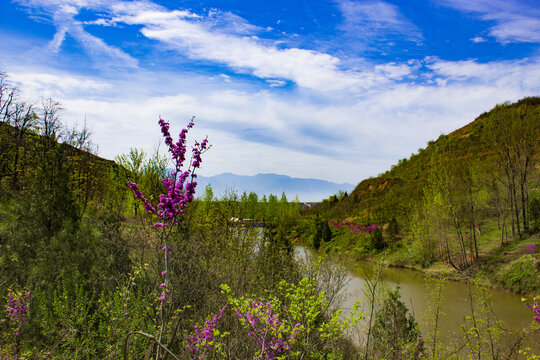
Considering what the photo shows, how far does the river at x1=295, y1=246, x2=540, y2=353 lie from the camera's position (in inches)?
457

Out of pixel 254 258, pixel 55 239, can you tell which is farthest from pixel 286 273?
pixel 55 239

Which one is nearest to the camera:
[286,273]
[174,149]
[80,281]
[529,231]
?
[174,149]

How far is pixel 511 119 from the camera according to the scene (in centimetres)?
2053

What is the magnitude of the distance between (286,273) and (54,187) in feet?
26.3

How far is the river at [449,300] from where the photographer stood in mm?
11602

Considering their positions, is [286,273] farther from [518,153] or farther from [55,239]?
[518,153]

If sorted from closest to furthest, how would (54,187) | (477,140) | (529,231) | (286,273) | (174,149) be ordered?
(174,149)
(54,187)
(286,273)
(529,231)
(477,140)

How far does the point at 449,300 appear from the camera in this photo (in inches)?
607

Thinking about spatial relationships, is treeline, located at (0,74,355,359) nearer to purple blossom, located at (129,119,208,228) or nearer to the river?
purple blossom, located at (129,119,208,228)

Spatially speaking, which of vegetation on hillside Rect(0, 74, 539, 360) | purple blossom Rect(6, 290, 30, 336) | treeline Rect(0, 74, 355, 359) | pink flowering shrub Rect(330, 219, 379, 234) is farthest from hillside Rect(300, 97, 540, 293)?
purple blossom Rect(6, 290, 30, 336)

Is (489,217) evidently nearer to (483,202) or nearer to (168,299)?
(483,202)

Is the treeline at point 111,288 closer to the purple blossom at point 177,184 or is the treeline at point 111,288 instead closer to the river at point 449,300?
the purple blossom at point 177,184

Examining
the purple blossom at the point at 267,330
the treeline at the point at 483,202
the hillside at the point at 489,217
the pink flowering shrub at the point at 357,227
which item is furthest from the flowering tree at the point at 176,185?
the pink flowering shrub at the point at 357,227

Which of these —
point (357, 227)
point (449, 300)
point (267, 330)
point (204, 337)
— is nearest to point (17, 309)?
point (204, 337)
